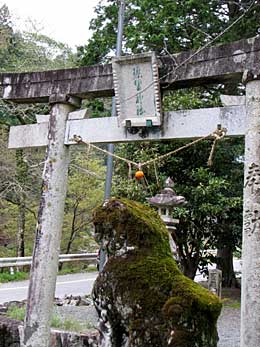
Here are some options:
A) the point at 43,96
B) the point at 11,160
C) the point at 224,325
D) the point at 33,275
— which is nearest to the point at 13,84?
the point at 43,96

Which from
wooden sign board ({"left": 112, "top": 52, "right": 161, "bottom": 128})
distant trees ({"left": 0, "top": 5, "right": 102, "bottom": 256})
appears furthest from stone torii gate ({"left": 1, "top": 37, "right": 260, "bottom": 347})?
distant trees ({"left": 0, "top": 5, "right": 102, "bottom": 256})

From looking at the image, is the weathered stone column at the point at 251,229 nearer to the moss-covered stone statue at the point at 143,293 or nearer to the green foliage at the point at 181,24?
the moss-covered stone statue at the point at 143,293

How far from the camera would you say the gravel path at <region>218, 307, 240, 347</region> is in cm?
720

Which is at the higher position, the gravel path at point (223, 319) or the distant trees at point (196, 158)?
the distant trees at point (196, 158)

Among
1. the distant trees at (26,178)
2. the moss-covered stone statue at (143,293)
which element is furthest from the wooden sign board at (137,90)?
the distant trees at (26,178)

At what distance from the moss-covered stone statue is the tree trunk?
28.4 ft

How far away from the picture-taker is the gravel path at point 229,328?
23.6ft

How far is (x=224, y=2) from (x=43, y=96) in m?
6.79

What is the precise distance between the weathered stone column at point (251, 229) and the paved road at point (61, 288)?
745cm

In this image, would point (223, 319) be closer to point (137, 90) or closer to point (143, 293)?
point (137, 90)

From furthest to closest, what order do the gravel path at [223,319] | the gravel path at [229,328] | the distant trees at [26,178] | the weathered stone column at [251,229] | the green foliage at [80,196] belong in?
the green foliage at [80,196] → the distant trees at [26,178] → the gravel path at [223,319] → the gravel path at [229,328] → the weathered stone column at [251,229]

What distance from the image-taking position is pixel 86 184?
17.2m

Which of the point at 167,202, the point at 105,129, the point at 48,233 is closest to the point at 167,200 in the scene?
the point at 167,202

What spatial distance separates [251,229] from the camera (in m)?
4.18
